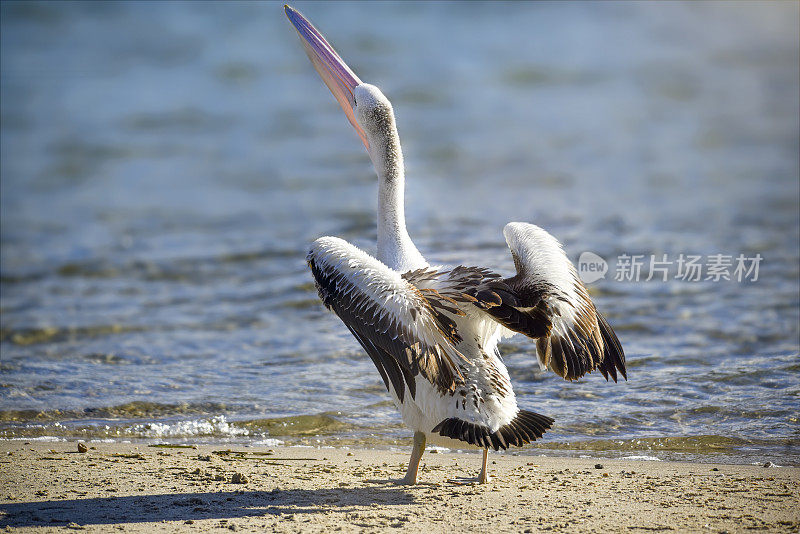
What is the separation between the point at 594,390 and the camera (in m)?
5.77

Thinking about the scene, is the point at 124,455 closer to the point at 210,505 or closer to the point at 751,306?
the point at 210,505

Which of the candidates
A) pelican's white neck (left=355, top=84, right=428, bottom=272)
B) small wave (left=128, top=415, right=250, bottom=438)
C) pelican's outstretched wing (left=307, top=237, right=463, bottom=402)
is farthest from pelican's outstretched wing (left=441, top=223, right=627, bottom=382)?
small wave (left=128, top=415, right=250, bottom=438)

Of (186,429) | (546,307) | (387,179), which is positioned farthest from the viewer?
(186,429)

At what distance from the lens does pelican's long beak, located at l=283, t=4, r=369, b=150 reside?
557 centimetres

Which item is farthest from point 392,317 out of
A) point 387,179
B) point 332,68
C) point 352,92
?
point 332,68

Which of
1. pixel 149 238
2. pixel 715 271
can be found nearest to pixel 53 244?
pixel 149 238

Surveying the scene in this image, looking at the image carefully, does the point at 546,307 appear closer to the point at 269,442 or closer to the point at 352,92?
the point at 269,442

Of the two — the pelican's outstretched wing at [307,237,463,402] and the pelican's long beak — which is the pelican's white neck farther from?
the pelican's outstretched wing at [307,237,463,402]

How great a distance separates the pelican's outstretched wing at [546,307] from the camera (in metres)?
3.98

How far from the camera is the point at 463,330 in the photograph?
421 centimetres

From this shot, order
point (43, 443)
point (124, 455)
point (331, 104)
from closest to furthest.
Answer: point (124, 455) → point (43, 443) → point (331, 104)

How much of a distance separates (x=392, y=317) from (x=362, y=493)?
869 mm

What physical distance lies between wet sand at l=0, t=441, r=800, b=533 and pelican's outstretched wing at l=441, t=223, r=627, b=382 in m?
0.62

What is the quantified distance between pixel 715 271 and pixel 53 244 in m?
7.72
